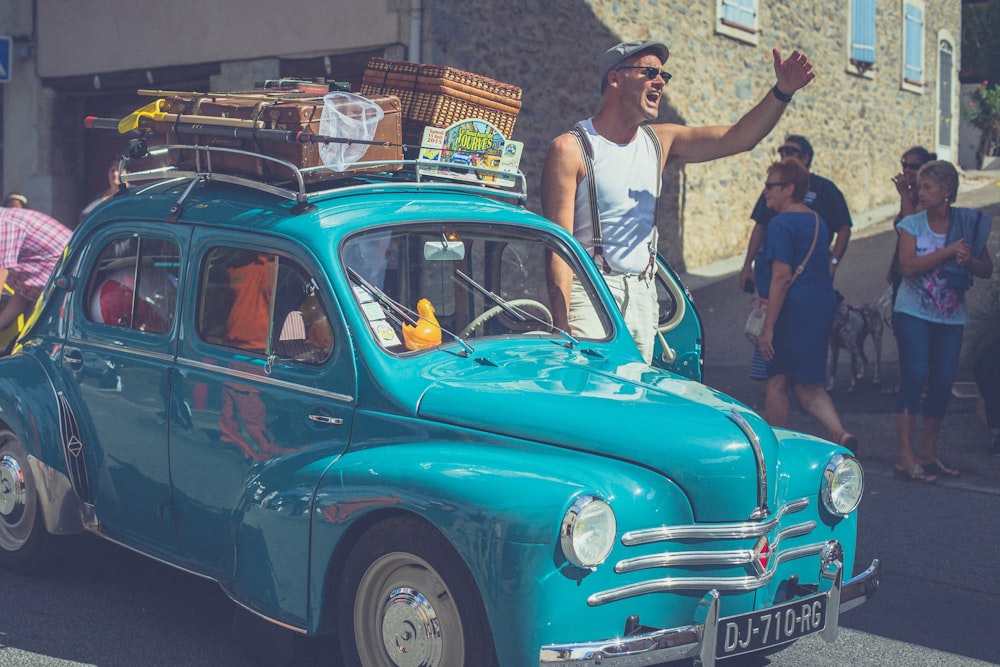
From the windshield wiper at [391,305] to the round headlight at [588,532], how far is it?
1.02 m

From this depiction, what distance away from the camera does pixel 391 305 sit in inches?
165

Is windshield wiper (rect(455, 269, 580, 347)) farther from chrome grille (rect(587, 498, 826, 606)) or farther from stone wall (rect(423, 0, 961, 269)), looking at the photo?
stone wall (rect(423, 0, 961, 269))

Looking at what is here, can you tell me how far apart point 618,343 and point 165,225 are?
1852 mm

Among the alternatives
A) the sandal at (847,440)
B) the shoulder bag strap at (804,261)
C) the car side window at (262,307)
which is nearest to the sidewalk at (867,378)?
the sandal at (847,440)

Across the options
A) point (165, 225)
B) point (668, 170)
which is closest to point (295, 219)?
point (165, 225)

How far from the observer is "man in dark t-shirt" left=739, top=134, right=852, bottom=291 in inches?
347

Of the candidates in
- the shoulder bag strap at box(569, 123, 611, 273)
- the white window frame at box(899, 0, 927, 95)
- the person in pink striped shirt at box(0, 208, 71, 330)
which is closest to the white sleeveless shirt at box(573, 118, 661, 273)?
the shoulder bag strap at box(569, 123, 611, 273)

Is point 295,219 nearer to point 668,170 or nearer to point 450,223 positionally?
point 450,223

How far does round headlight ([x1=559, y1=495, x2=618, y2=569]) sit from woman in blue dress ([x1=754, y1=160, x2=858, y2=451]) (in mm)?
3993

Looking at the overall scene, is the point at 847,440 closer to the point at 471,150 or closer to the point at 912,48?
the point at 471,150

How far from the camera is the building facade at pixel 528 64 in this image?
41.3 ft

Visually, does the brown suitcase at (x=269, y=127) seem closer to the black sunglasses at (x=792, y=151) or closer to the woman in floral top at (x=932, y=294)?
the woman in floral top at (x=932, y=294)

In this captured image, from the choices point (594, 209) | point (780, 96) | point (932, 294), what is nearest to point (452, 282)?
point (594, 209)

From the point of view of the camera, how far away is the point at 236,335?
14.4ft
